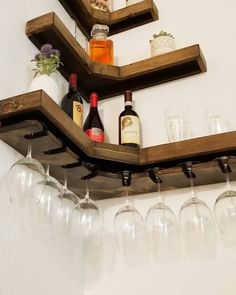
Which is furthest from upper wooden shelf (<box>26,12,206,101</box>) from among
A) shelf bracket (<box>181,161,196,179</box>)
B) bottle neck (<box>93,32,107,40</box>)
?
shelf bracket (<box>181,161,196,179</box>)

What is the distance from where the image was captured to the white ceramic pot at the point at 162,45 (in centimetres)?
159

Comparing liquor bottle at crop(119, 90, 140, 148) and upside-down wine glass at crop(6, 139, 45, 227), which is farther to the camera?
liquor bottle at crop(119, 90, 140, 148)

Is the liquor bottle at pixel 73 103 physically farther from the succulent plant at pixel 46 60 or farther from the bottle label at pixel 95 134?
the succulent plant at pixel 46 60

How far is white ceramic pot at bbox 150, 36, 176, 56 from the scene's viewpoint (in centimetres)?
159

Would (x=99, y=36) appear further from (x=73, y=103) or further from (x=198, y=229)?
(x=198, y=229)

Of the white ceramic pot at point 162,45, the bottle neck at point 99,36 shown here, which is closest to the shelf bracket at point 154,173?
the white ceramic pot at point 162,45

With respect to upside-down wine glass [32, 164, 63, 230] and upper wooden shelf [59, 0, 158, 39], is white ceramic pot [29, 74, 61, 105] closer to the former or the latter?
upside-down wine glass [32, 164, 63, 230]

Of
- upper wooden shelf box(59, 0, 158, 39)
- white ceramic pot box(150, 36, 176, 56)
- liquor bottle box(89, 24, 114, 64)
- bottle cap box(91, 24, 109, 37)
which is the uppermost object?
upper wooden shelf box(59, 0, 158, 39)

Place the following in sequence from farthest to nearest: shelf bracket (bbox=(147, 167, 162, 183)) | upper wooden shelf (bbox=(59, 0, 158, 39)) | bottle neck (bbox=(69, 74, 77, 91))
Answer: upper wooden shelf (bbox=(59, 0, 158, 39)) → bottle neck (bbox=(69, 74, 77, 91)) → shelf bracket (bbox=(147, 167, 162, 183))

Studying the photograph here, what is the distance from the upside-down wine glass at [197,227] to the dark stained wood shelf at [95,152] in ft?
0.19

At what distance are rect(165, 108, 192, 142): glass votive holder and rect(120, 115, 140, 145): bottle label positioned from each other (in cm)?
11

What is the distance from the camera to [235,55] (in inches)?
60.4

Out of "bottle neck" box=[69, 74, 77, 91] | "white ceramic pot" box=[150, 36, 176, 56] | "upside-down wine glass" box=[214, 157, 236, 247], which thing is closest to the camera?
"upside-down wine glass" box=[214, 157, 236, 247]

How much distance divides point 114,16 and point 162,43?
12.8 inches
